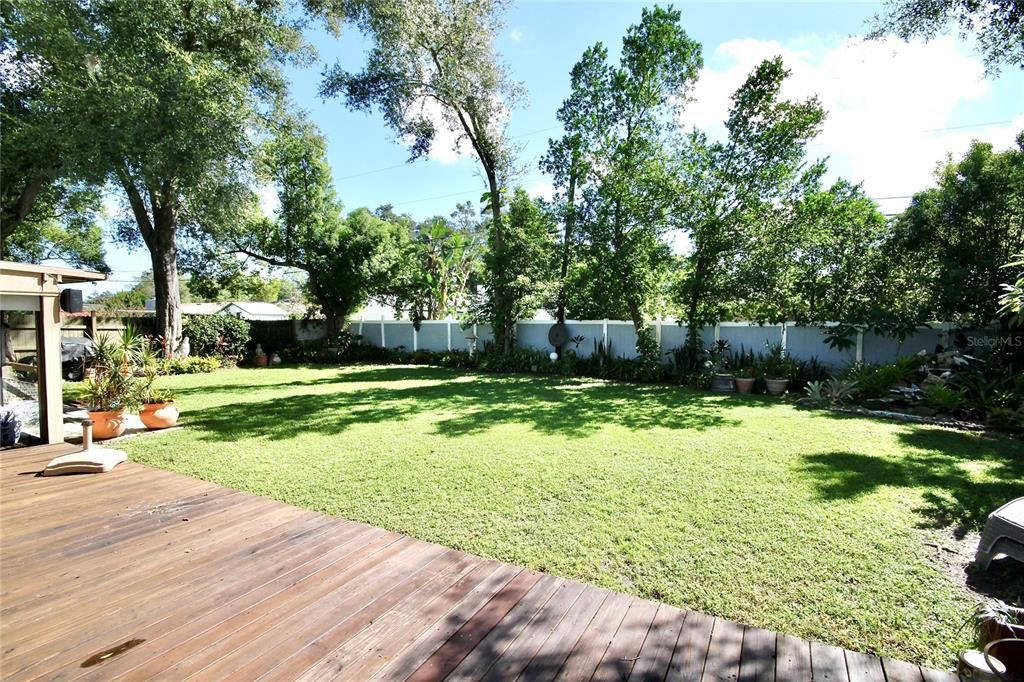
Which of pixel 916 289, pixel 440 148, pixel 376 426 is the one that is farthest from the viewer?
pixel 440 148

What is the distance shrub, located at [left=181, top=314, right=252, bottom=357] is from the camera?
562 inches

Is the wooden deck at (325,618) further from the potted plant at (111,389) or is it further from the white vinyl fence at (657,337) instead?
the white vinyl fence at (657,337)

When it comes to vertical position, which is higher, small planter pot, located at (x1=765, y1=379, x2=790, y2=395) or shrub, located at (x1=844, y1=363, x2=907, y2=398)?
shrub, located at (x1=844, y1=363, x2=907, y2=398)

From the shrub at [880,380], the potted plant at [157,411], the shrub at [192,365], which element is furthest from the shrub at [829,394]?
the shrub at [192,365]

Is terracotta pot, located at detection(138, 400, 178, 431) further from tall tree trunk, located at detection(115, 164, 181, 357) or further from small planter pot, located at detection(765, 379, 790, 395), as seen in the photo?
small planter pot, located at detection(765, 379, 790, 395)

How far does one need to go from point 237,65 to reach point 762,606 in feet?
49.9

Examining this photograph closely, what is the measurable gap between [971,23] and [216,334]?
1811 cm

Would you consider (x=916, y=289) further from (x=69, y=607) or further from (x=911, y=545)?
(x=69, y=607)

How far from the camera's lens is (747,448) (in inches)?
203

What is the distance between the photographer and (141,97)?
8.25 m

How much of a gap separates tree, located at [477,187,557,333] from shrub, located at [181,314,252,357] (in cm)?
846

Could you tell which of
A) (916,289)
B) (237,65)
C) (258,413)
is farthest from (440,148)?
(916,289)

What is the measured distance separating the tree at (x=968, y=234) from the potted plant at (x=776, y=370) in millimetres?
2306

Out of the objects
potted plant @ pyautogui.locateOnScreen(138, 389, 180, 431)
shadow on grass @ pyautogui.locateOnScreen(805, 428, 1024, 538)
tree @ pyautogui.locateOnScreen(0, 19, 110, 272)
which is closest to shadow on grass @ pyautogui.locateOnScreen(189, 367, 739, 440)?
potted plant @ pyautogui.locateOnScreen(138, 389, 180, 431)
